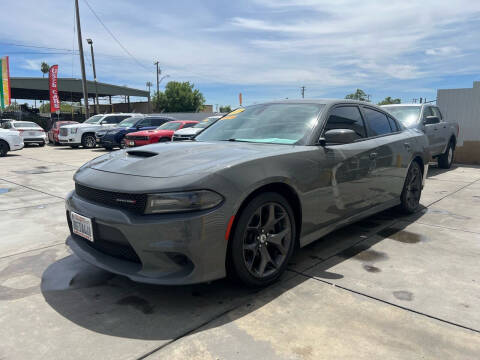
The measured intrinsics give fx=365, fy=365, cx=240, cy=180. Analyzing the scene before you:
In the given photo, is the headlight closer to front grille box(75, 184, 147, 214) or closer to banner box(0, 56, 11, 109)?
front grille box(75, 184, 147, 214)

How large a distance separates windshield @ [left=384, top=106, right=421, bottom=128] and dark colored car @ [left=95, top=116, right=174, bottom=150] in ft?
35.6

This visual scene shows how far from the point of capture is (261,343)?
7.18ft

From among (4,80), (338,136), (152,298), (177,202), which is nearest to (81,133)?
(4,80)

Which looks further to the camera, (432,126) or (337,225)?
(432,126)

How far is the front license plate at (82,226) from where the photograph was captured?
2631mm

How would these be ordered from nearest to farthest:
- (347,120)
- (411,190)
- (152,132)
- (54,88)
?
(347,120), (411,190), (152,132), (54,88)

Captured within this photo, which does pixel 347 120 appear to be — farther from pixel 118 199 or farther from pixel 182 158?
pixel 118 199

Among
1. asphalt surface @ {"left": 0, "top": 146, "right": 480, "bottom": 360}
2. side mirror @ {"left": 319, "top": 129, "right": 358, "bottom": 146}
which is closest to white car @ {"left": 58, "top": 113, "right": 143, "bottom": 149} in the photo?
asphalt surface @ {"left": 0, "top": 146, "right": 480, "bottom": 360}

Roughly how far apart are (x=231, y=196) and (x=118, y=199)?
2.53 feet

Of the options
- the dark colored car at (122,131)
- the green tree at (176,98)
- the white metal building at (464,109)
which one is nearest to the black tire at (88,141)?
the dark colored car at (122,131)

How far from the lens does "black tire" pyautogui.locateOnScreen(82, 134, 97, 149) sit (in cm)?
1808

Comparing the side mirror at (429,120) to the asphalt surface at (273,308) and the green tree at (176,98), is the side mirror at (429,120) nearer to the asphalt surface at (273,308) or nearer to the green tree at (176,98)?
the asphalt surface at (273,308)

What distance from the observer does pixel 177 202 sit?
235 cm

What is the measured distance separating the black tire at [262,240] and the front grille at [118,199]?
2.18ft
